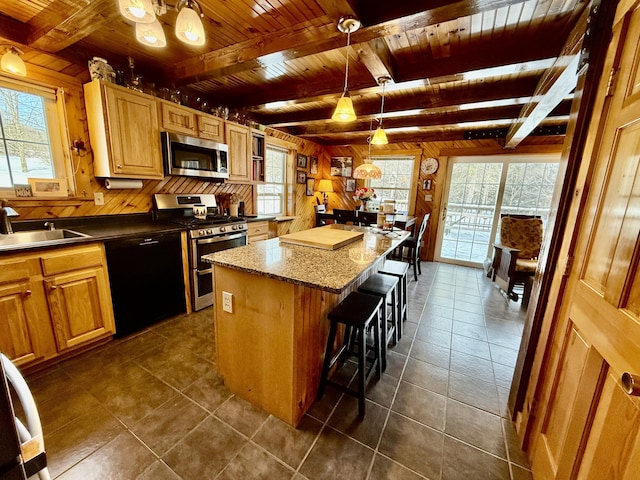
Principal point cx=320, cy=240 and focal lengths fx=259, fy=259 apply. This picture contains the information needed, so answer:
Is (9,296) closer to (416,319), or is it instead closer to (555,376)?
(555,376)

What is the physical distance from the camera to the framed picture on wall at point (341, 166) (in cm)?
566

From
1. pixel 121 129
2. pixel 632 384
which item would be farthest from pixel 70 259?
pixel 632 384

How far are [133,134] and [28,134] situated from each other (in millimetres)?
726

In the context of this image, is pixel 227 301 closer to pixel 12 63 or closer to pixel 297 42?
pixel 297 42

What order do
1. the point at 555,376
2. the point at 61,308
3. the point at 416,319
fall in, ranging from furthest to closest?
the point at 416,319 < the point at 61,308 < the point at 555,376

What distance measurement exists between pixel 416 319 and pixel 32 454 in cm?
282

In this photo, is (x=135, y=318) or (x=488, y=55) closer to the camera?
(x=488, y=55)

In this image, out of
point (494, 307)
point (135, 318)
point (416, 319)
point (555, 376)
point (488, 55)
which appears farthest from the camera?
point (494, 307)

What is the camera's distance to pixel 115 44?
2186 mm

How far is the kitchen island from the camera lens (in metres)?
1.36

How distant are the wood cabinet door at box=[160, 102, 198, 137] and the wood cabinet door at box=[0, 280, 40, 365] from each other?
1777mm

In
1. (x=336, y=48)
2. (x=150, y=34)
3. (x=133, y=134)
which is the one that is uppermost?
(x=336, y=48)

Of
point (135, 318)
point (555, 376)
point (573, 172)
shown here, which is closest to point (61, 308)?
point (135, 318)

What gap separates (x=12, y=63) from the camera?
1847 mm
